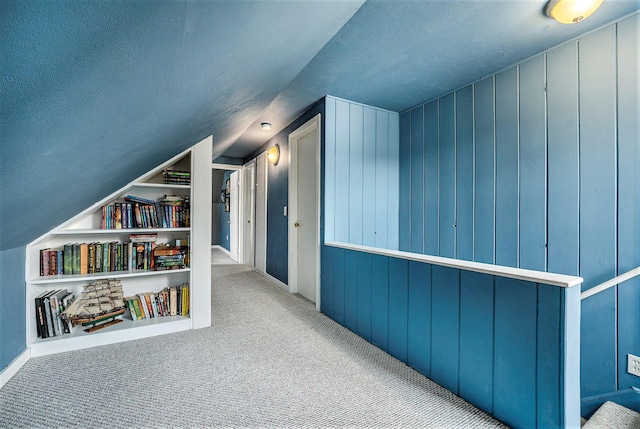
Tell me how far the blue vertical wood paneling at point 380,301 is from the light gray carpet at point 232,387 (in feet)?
0.29

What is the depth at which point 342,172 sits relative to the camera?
9.21 ft

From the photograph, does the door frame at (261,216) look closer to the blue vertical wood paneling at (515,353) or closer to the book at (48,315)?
the book at (48,315)

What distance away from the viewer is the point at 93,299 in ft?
6.89

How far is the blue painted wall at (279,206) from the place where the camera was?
3610 mm

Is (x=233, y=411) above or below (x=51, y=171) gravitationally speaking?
below

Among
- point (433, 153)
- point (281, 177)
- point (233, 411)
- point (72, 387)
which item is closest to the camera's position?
point (233, 411)

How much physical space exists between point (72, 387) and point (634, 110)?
11.8 feet

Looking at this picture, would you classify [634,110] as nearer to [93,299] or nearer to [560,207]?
[560,207]

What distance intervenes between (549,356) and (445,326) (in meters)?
0.48

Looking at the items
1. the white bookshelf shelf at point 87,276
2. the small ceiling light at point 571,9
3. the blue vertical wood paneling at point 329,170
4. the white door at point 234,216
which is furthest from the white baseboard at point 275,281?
the small ceiling light at point 571,9

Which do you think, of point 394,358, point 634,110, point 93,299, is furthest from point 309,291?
point 634,110

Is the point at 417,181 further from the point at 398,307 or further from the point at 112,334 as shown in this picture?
the point at 112,334

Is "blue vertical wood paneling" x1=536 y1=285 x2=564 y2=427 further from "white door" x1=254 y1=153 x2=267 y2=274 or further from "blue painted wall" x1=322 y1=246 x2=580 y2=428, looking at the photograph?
"white door" x1=254 y1=153 x2=267 y2=274

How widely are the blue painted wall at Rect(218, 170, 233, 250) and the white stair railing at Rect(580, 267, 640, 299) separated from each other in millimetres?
6335
